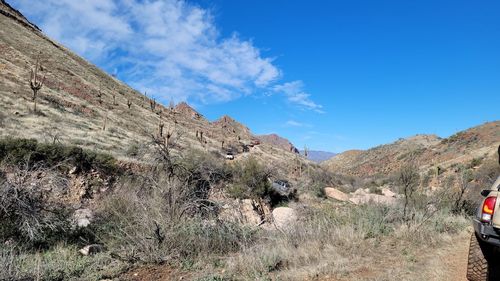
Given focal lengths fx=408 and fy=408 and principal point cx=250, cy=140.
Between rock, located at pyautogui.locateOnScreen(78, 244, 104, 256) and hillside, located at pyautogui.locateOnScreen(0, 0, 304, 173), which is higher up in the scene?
hillside, located at pyautogui.locateOnScreen(0, 0, 304, 173)

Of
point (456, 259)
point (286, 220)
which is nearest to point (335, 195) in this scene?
point (286, 220)

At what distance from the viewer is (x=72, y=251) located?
7930 mm

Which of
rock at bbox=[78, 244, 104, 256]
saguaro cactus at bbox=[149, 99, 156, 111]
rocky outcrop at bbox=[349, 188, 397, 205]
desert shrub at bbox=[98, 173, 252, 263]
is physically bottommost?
rock at bbox=[78, 244, 104, 256]

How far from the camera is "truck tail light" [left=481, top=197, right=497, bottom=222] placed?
4.68 m

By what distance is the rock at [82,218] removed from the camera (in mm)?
9927

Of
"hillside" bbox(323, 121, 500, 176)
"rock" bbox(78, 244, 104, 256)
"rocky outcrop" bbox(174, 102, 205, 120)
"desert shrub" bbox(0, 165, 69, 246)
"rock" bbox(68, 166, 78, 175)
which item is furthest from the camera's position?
"rocky outcrop" bbox(174, 102, 205, 120)

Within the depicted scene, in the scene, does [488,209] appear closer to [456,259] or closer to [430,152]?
[456,259]

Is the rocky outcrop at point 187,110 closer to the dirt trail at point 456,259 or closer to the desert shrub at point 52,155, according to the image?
the desert shrub at point 52,155

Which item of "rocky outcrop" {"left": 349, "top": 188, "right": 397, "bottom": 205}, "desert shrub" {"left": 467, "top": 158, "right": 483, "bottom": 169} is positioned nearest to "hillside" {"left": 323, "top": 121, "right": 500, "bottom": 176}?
"desert shrub" {"left": 467, "top": 158, "right": 483, "bottom": 169}

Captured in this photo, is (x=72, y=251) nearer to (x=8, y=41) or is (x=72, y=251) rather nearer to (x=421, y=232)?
(x=421, y=232)

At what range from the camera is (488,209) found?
4730 mm

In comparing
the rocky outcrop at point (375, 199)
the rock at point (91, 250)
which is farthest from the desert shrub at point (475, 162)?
the rock at point (91, 250)

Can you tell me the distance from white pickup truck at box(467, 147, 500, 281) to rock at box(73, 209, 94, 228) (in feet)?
26.8

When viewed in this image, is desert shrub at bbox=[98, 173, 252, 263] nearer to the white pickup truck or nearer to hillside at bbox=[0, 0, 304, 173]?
the white pickup truck
